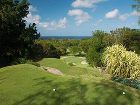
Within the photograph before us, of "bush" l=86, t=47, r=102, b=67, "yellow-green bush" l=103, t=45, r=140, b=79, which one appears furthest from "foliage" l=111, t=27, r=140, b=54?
"yellow-green bush" l=103, t=45, r=140, b=79

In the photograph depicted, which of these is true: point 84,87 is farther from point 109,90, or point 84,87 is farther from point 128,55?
point 128,55

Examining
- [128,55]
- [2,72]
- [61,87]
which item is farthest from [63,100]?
[128,55]

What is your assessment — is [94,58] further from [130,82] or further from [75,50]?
[75,50]

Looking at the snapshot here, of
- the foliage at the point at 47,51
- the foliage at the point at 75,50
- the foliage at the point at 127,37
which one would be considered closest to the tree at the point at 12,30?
the foliage at the point at 47,51

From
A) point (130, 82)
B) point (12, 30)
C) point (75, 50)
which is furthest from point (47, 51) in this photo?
point (130, 82)

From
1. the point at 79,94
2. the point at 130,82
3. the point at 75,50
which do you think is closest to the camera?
the point at 79,94

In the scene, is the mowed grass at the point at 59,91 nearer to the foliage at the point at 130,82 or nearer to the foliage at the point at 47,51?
the foliage at the point at 130,82
